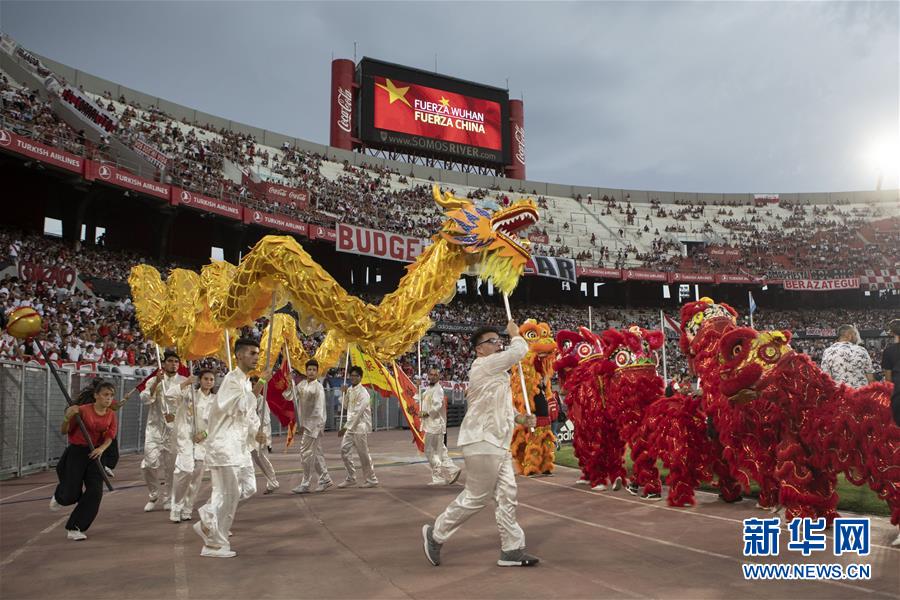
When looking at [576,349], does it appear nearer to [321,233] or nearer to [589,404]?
[589,404]

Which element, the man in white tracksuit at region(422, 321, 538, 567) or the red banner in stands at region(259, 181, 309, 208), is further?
the red banner in stands at region(259, 181, 309, 208)

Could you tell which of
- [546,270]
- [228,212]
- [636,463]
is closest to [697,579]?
[636,463]

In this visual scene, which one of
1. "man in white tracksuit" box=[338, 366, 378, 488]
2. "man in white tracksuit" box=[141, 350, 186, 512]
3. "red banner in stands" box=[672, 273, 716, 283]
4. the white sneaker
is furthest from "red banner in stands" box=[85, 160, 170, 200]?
"red banner in stands" box=[672, 273, 716, 283]

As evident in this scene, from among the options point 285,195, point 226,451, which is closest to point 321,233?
point 285,195

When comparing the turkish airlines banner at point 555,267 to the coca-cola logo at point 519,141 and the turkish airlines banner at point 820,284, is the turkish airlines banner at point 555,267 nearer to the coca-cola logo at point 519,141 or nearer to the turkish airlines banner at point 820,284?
the coca-cola logo at point 519,141

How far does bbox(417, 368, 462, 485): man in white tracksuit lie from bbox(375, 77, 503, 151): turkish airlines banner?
29.3 m

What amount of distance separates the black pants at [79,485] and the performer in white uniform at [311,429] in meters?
3.26

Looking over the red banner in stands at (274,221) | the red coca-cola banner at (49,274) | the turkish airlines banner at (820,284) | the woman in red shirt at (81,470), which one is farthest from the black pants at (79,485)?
the turkish airlines banner at (820,284)

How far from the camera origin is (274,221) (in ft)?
85.8

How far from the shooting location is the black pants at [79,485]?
6.04m

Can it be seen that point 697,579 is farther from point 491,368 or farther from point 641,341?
point 641,341

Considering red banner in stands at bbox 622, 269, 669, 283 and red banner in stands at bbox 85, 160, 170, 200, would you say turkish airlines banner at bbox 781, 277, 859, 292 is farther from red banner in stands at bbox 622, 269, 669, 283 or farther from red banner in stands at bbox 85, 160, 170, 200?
red banner in stands at bbox 85, 160, 170, 200

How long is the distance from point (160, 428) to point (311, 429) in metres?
2.07

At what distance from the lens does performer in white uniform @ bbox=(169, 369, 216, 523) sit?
705cm
